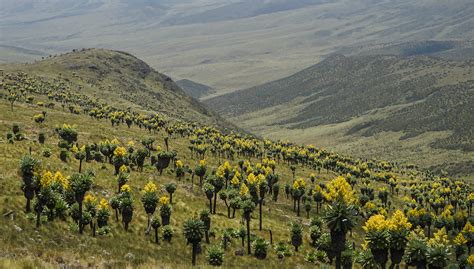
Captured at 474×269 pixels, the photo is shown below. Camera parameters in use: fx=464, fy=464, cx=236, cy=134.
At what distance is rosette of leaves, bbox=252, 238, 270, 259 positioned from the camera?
8344 cm

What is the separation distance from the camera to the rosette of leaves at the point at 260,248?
274ft

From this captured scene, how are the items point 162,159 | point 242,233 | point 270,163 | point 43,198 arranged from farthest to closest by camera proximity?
point 270,163
point 162,159
point 242,233
point 43,198

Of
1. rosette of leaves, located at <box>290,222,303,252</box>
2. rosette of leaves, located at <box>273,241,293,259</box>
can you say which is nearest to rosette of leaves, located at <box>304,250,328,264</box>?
rosette of leaves, located at <box>273,241,293,259</box>

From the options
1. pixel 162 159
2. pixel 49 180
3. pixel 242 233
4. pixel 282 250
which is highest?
pixel 49 180

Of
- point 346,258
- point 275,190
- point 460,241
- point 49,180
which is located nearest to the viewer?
point 49,180

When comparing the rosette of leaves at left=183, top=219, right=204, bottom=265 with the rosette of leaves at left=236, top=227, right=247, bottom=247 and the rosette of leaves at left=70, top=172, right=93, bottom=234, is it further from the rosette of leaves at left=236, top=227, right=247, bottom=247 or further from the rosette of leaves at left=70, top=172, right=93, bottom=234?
the rosette of leaves at left=236, top=227, right=247, bottom=247

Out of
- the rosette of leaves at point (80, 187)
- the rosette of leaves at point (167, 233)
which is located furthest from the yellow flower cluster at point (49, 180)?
the rosette of leaves at point (167, 233)

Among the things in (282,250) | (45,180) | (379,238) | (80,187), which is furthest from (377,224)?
(45,180)

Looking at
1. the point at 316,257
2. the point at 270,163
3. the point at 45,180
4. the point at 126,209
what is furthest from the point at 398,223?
the point at 270,163

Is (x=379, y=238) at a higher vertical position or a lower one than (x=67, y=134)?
lower

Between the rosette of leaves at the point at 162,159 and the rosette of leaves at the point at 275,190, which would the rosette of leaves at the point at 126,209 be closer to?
the rosette of leaves at the point at 162,159

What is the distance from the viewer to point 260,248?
3295 inches

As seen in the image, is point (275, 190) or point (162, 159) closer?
point (162, 159)

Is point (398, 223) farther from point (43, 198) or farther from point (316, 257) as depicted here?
point (43, 198)
